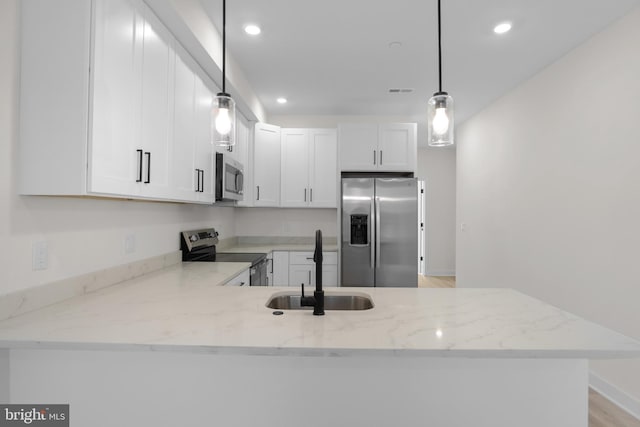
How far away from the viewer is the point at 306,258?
12.3 feet

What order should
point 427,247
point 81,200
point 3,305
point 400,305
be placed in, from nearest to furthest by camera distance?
point 3,305
point 400,305
point 81,200
point 427,247

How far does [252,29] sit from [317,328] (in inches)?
92.5

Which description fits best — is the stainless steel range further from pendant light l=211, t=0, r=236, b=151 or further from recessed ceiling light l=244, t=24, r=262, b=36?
recessed ceiling light l=244, t=24, r=262, b=36

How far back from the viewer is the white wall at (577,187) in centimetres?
223

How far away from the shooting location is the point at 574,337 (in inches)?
40.3

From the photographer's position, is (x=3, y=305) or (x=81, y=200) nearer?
(x=3, y=305)

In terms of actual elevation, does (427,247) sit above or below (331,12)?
below

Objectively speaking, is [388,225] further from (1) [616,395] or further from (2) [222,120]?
(2) [222,120]

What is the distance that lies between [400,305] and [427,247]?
558cm

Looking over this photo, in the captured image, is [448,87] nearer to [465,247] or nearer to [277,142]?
[277,142]

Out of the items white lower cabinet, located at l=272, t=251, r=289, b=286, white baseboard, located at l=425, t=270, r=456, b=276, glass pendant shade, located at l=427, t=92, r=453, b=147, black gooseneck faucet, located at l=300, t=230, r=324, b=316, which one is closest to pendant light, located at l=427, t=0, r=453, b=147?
glass pendant shade, located at l=427, t=92, r=453, b=147

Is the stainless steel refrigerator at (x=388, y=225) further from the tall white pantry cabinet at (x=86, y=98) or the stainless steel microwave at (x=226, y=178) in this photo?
the tall white pantry cabinet at (x=86, y=98)

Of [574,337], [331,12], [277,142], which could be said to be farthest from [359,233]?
[574,337]

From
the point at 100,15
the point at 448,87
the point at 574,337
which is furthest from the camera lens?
the point at 448,87
